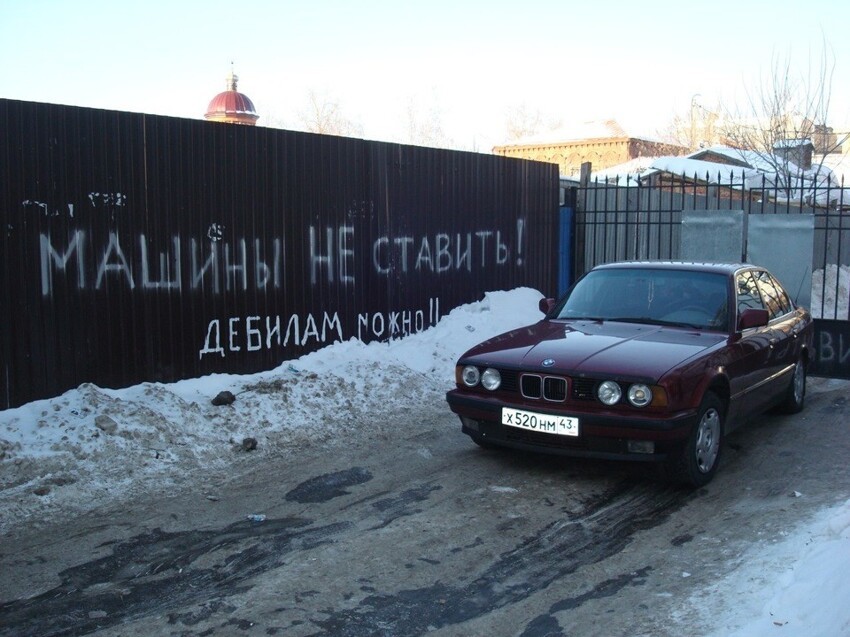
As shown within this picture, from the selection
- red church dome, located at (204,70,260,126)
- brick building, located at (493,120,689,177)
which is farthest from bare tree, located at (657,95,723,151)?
red church dome, located at (204,70,260,126)

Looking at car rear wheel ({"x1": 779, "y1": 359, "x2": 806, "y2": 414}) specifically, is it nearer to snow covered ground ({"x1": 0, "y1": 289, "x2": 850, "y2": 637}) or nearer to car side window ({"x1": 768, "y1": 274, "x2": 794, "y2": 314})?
car side window ({"x1": 768, "y1": 274, "x2": 794, "y2": 314})

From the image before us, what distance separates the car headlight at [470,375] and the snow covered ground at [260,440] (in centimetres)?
161

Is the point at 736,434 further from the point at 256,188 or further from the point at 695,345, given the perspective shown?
the point at 256,188

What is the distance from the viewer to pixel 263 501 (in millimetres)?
5652

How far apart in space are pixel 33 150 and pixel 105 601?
13.7 ft

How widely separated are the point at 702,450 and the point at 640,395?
799 millimetres

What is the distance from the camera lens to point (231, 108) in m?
36.6

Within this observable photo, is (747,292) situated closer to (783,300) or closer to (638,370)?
(783,300)

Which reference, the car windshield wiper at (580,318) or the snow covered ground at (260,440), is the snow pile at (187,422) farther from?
the car windshield wiper at (580,318)

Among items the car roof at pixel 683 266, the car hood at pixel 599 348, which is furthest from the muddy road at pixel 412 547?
the car roof at pixel 683 266

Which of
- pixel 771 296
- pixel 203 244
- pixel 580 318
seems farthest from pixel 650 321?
pixel 203 244

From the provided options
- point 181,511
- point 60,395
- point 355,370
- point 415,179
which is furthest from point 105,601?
point 415,179

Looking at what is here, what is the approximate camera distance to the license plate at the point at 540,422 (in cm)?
564

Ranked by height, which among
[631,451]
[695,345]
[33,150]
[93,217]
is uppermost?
[33,150]
